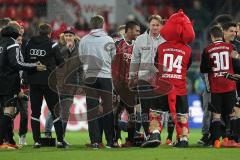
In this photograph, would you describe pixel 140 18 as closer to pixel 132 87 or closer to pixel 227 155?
pixel 132 87

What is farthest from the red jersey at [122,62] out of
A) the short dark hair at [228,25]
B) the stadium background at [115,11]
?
the stadium background at [115,11]

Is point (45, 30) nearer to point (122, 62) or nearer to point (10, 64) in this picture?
point (10, 64)

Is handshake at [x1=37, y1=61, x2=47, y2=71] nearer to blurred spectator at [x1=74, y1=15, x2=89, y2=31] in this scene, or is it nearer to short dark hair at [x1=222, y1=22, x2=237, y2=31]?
short dark hair at [x1=222, y1=22, x2=237, y2=31]

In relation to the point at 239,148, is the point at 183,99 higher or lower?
higher

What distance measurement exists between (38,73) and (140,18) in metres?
16.9

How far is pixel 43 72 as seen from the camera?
48.2ft

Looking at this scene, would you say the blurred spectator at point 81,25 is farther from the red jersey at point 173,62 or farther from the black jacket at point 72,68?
the red jersey at point 173,62

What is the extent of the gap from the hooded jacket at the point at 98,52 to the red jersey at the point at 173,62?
997mm

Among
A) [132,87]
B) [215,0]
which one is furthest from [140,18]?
[132,87]

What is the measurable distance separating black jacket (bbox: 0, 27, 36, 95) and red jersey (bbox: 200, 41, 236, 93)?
10.9ft

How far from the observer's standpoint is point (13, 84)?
14359mm

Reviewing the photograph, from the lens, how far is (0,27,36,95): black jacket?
14.2 metres

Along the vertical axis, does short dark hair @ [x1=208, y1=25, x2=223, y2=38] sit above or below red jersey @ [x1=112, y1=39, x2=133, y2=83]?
above

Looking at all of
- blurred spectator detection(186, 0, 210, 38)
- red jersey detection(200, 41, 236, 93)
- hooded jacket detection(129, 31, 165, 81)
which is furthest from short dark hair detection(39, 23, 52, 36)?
blurred spectator detection(186, 0, 210, 38)
